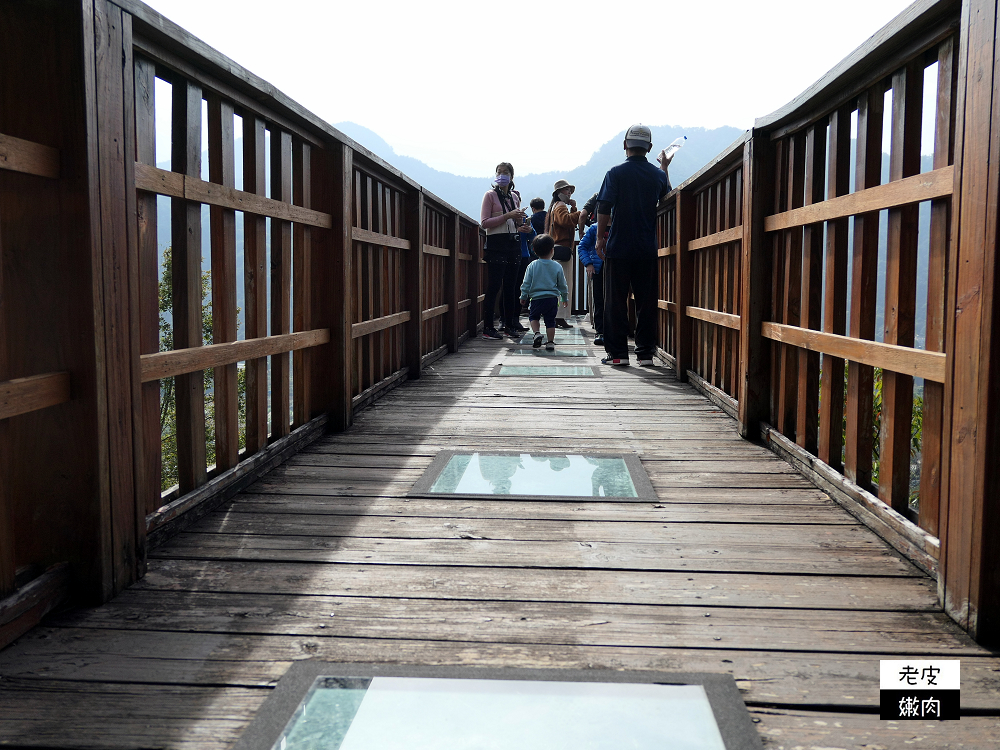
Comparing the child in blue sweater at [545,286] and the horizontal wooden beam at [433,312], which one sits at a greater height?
the child in blue sweater at [545,286]

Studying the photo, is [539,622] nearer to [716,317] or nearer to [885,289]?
[885,289]

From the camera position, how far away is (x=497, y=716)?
1.41 meters

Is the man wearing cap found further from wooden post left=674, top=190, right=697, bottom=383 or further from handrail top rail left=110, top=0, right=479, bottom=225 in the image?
handrail top rail left=110, top=0, right=479, bottom=225

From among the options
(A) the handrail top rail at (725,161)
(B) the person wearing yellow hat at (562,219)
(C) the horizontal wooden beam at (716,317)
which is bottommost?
(C) the horizontal wooden beam at (716,317)

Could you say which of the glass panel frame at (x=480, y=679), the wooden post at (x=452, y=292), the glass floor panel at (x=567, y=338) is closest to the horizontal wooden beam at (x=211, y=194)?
the glass panel frame at (x=480, y=679)

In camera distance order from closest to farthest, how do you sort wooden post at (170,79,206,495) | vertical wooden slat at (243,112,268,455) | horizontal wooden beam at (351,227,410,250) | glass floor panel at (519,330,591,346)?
wooden post at (170,79,206,495)
vertical wooden slat at (243,112,268,455)
horizontal wooden beam at (351,227,410,250)
glass floor panel at (519,330,591,346)

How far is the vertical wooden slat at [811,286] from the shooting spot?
3086 mm

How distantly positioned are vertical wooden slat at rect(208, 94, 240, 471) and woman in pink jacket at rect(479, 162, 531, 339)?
610cm

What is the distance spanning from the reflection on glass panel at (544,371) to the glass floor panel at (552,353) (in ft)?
3.10

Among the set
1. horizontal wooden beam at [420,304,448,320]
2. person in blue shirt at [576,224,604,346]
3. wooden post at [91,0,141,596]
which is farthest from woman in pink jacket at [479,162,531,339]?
wooden post at [91,0,141,596]

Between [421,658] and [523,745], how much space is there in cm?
38

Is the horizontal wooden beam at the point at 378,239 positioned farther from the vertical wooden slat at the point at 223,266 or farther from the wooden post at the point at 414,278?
the vertical wooden slat at the point at 223,266

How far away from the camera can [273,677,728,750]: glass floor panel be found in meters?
1.33

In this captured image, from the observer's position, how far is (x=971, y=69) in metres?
1.76
